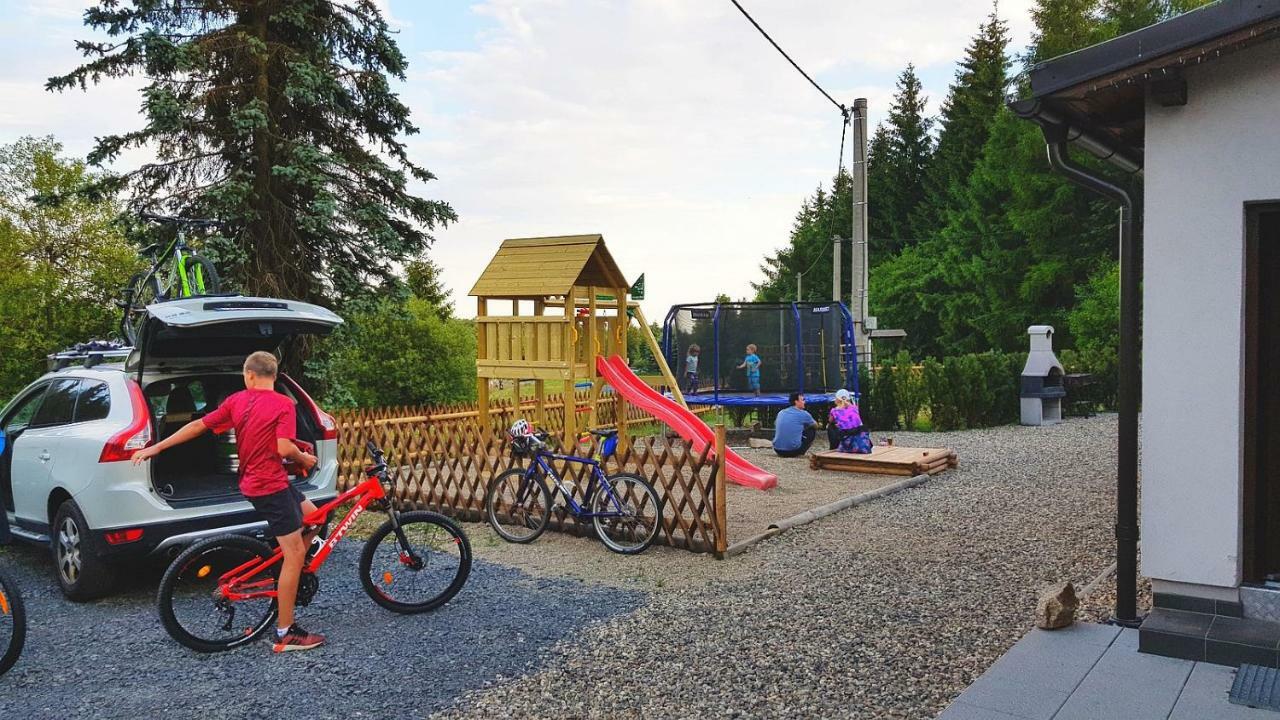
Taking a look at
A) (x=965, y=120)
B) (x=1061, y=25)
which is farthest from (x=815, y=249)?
(x=1061, y=25)

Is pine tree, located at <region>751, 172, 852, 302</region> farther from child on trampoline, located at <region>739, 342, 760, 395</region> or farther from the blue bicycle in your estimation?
the blue bicycle

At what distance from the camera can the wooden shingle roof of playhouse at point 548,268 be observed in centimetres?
1129

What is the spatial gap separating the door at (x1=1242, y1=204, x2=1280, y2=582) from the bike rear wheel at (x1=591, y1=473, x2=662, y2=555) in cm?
400

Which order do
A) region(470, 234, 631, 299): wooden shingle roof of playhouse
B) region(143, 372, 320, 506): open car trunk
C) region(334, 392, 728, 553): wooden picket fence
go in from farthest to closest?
region(470, 234, 631, 299): wooden shingle roof of playhouse
region(334, 392, 728, 553): wooden picket fence
region(143, 372, 320, 506): open car trunk

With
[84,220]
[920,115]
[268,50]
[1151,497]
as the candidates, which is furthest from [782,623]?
[920,115]

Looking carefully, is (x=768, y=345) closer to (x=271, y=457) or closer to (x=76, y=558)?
(x=76, y=558)

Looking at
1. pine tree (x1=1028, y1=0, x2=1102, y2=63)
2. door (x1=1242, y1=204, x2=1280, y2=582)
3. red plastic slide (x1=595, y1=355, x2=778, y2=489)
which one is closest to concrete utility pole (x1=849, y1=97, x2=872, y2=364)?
red plastic slide (x1=595, y1=355, x2=778, y2=489)

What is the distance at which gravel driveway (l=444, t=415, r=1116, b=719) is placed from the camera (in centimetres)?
408

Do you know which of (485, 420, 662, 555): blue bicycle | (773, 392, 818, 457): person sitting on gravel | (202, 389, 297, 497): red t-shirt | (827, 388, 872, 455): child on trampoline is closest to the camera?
(202, 389, 297, 497): red t-shirt

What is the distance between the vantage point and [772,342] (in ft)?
54.8

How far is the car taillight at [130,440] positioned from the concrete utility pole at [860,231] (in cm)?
1241

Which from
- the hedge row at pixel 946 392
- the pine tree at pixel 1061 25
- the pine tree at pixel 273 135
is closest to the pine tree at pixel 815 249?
the pine tree at pixel 1061 25

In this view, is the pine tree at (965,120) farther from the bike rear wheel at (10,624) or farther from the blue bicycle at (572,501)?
the bike rear wheel at (10,624)

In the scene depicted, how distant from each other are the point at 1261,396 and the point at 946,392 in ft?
42.4
